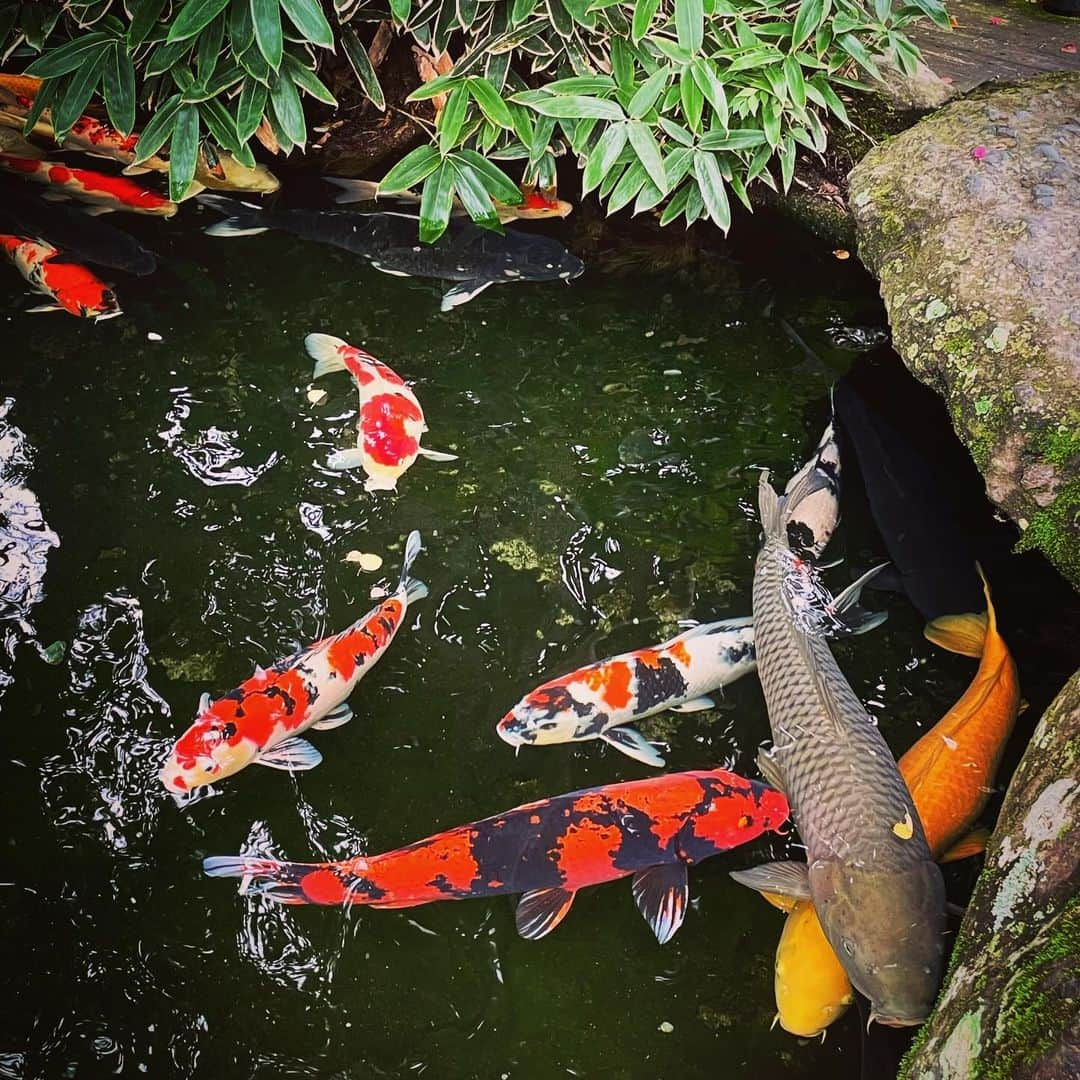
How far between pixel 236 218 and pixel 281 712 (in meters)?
3.13

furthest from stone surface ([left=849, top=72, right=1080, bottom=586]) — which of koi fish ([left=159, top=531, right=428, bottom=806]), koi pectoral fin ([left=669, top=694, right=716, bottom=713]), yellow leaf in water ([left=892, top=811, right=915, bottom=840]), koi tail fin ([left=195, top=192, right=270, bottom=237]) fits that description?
koi tail fin ([left=195, top=192, right=270, bottom=237])

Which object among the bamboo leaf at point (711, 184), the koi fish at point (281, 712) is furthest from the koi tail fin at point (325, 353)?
the bamboo leaf at point (711, 184)

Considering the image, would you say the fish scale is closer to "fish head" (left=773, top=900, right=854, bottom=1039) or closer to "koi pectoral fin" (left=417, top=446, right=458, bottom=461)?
"fish head" (left=773, top=900, right=854, bottom=1039)

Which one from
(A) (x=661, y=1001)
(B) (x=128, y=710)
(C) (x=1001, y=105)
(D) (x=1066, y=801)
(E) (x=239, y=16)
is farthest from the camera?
(C) (x=1001, y=105)

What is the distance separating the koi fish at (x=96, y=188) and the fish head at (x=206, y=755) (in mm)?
3306

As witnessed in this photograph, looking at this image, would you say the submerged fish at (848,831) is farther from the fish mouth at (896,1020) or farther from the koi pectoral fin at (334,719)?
the koi pectoral fin at (334,719)

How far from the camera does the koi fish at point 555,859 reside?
8.50ft

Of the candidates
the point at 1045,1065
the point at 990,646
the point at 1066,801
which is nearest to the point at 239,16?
the point at 990,646

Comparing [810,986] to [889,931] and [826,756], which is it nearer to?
[889,931]

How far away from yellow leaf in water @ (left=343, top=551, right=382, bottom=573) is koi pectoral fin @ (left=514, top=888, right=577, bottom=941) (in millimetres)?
1307

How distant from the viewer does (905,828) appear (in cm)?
254

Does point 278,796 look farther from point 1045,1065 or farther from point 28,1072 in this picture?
point 1045,1065

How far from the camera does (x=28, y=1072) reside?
2.30 metres

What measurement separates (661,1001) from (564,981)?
0.81 ft
